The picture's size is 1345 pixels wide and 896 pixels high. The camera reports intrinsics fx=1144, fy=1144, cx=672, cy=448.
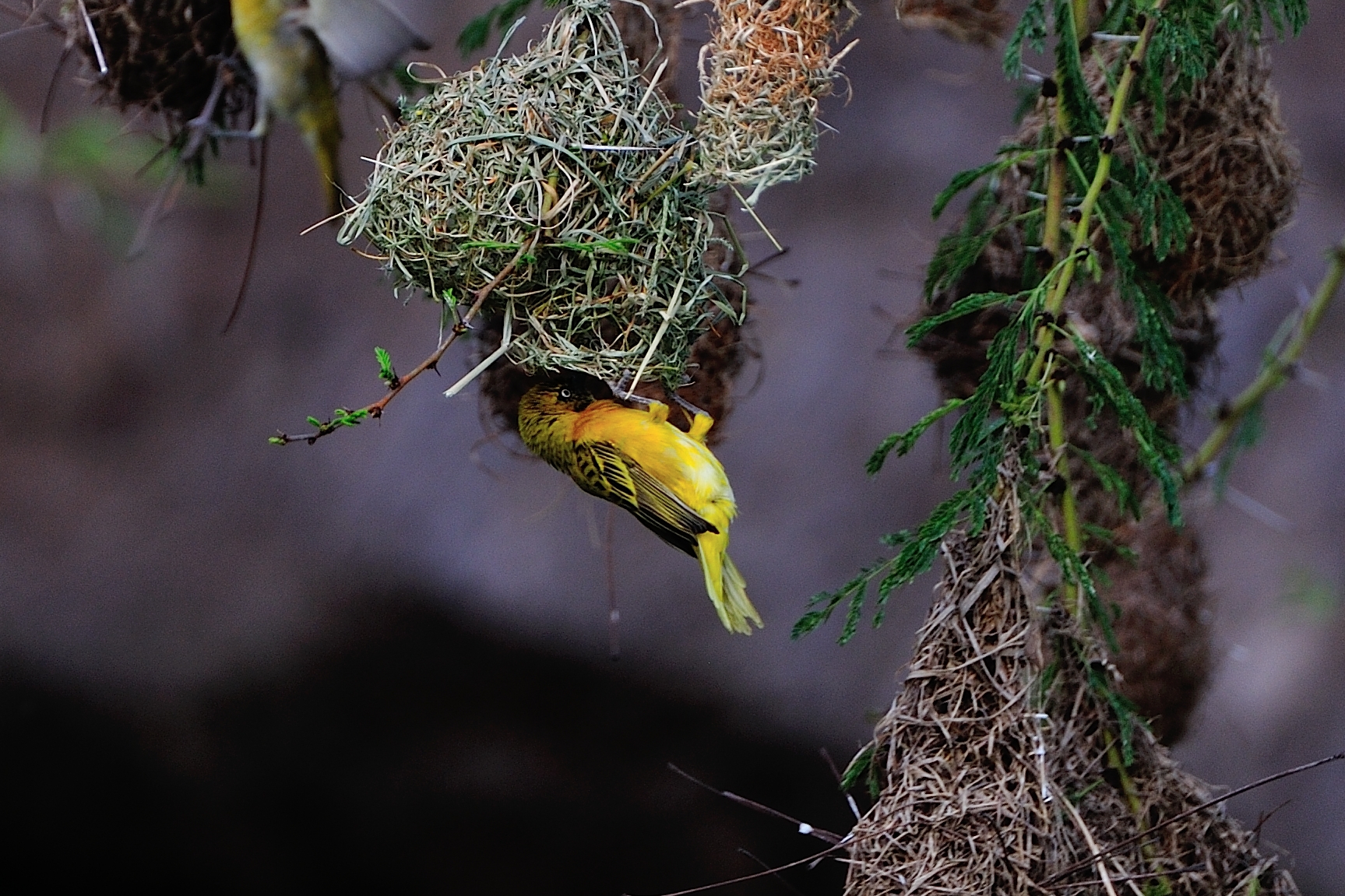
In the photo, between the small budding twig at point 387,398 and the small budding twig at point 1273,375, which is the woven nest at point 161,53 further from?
the small budding twig at point 1273,375

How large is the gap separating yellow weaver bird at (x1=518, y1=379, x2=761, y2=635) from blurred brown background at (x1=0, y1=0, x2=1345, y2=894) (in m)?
2.06

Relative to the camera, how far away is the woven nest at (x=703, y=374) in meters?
1.88

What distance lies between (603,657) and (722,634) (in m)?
0.43

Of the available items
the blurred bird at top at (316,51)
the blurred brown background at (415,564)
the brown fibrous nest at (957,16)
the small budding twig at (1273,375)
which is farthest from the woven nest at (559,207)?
the blurred brown background at (415,564)

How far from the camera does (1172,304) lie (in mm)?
2131

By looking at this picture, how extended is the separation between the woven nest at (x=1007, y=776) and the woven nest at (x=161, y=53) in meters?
1.51

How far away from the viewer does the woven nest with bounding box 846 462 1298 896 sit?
137 centimetres

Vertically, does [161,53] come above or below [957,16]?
below

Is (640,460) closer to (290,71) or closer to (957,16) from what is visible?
(290,71)

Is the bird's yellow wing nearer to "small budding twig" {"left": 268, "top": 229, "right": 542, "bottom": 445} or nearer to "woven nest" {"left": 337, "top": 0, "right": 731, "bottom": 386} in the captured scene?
"woven nest" {"left": 337, "top": 0, "right": 731, "bottom": 386}

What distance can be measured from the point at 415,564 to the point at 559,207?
2853 millimetres

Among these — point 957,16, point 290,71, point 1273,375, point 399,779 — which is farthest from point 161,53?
point 399,779

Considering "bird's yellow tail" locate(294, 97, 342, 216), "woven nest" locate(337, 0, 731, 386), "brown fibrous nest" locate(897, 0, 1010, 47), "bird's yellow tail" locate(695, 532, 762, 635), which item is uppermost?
"brown fibrous nest" locate(897, 0, 1010, 47)

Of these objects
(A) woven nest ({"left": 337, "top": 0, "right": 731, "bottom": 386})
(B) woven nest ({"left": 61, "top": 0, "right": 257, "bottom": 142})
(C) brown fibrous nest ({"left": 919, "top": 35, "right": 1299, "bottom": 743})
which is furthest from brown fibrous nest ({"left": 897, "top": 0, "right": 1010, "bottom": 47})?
(B) woven nest ({"left": 61, "top": 0, "right": 257, "bottom": 142})
